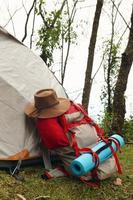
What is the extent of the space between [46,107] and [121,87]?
16.4ft

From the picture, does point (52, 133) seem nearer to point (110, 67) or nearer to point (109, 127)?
point (109, 127)

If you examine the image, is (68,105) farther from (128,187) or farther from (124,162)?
(124,162)

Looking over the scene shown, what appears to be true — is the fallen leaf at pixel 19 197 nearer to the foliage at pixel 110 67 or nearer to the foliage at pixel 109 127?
the foliage at pixel 109 127

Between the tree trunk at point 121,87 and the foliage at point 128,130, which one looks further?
the foliage at point 128,130

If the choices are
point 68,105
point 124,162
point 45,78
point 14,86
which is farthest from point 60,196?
point 124,162

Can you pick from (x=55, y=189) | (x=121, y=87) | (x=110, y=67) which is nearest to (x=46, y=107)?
(x=55, y=189)

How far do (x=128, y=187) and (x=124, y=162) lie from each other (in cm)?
168

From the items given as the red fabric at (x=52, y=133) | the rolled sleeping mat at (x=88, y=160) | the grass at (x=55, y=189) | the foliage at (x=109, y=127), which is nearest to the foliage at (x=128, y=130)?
the foliage at (x=109, y=127)

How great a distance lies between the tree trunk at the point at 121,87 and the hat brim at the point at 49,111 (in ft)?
14.8

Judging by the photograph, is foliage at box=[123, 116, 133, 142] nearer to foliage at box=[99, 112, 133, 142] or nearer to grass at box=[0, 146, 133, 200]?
foliage at box=[99, 112, 133, 142]

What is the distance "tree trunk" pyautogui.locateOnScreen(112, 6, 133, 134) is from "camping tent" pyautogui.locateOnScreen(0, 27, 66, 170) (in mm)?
3603

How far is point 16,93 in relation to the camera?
5.98m

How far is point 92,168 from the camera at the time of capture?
531 cm

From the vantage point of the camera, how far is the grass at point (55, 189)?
4.98 m
